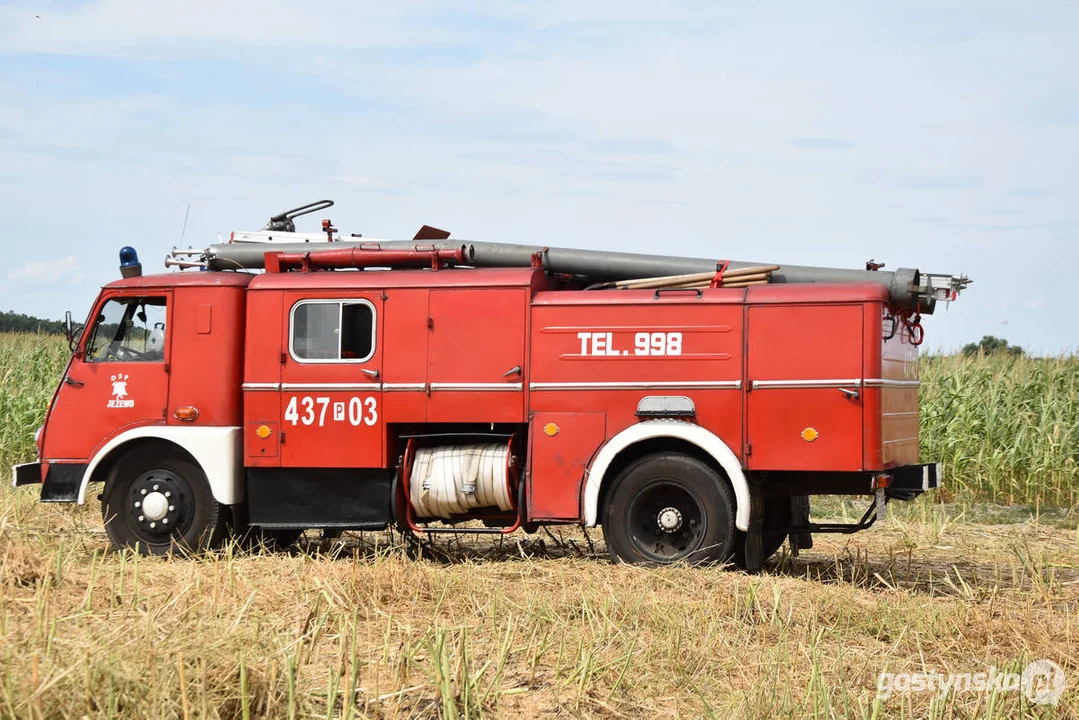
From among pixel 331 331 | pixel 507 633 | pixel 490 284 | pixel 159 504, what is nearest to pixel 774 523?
pixel 490 284

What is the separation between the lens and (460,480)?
10.3 m

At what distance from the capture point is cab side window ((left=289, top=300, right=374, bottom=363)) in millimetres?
10602

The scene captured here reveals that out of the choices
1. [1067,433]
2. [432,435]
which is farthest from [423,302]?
[1067,433]

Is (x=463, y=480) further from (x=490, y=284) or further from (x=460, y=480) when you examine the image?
(x=490, y=284)

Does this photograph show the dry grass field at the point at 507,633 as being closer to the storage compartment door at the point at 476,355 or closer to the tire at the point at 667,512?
the tire at the point at 667,512

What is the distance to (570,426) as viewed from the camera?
9992 mm

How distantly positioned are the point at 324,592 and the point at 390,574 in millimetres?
1170

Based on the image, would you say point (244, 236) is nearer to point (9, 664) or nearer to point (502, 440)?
point (502, 440)

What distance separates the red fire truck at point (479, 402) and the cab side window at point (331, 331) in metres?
0.02

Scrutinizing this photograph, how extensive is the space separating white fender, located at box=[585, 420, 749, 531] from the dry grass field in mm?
567

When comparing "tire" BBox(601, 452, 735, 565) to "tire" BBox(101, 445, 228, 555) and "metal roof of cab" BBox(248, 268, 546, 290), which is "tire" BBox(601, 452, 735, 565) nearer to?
"metal roof of cab" BBox(248, 268, 546, 290)

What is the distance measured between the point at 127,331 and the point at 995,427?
11.4 metres

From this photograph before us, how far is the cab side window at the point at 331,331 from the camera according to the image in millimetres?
10602

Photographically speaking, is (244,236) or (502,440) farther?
(244,236)
